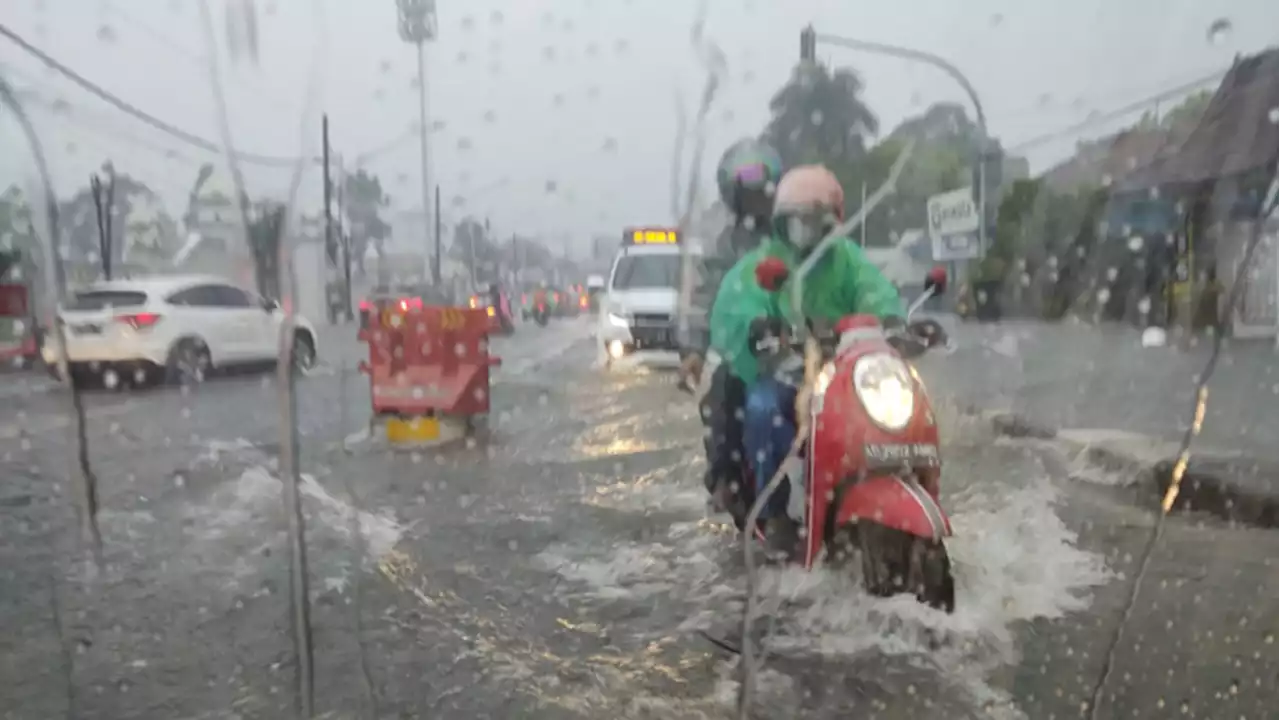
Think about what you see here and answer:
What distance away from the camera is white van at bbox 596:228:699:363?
5496 millimetres

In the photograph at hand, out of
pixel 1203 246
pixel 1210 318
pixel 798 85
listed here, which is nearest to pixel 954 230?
pixel 798 85

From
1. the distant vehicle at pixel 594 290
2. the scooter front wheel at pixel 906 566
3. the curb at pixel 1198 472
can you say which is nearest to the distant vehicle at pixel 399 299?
the distant vehicle at pixel 594 290

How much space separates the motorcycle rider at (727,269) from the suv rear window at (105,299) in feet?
9.94

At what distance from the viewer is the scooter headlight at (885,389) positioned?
3.74 meters

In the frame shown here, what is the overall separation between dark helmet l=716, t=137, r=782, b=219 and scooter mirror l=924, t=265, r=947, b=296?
66cm

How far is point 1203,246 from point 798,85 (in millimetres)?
9099

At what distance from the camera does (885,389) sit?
3760 millimetres

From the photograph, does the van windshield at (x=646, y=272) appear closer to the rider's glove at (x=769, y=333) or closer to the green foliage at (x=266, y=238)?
the rider's glove at (x=769, y=333)

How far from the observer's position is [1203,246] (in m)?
12.4

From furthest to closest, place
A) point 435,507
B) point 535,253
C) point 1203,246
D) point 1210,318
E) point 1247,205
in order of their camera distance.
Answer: point 1203,246 → point 1210,318 → point 1247,205 → point 535,253 → point 435,507

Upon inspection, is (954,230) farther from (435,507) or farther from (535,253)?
(435,507)

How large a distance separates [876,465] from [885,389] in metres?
0.25

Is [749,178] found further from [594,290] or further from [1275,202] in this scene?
[1275,202]

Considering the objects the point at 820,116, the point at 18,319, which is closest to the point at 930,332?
the point at 820,116
